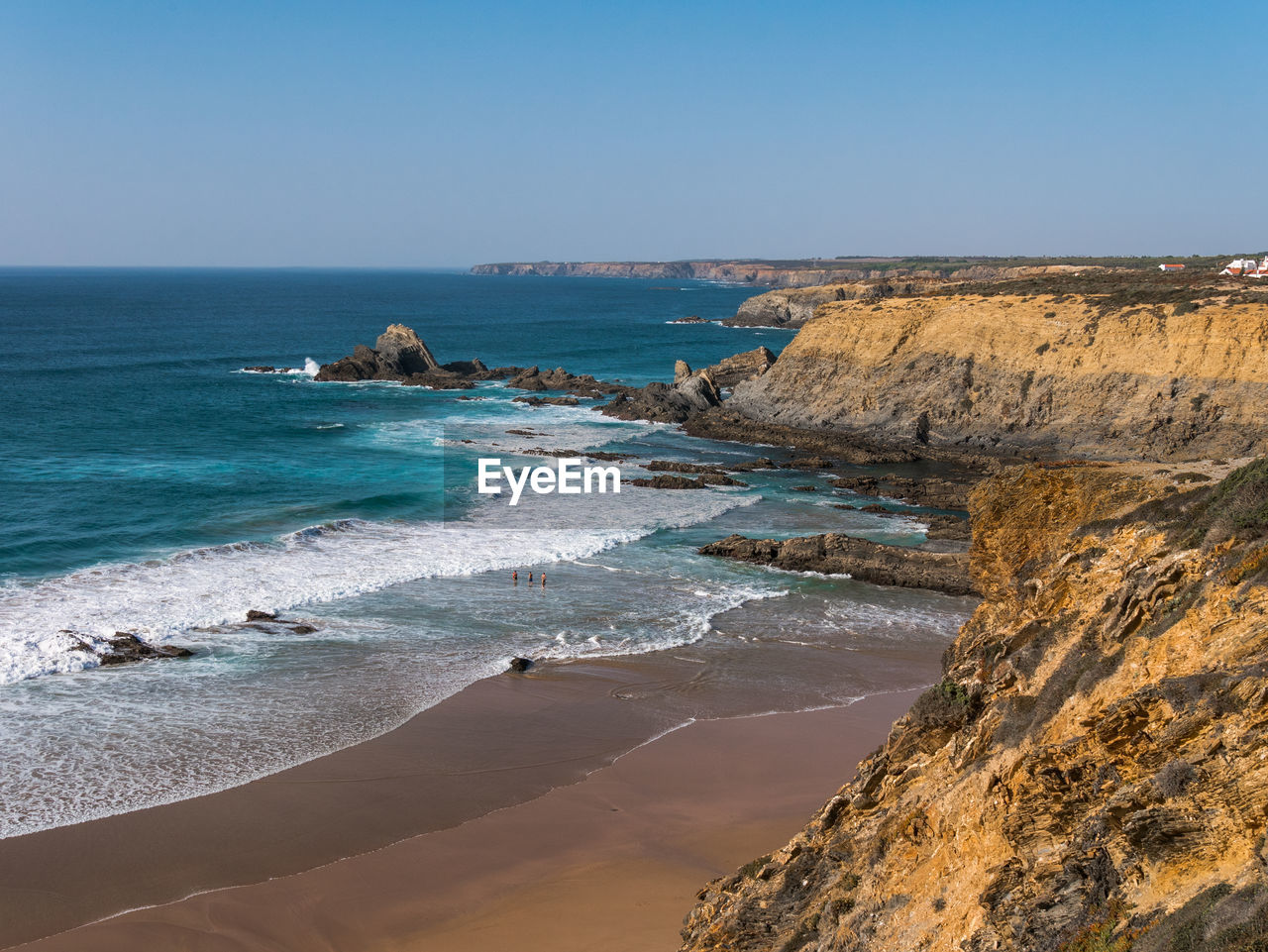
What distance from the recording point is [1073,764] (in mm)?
7516

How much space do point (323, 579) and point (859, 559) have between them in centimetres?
1405

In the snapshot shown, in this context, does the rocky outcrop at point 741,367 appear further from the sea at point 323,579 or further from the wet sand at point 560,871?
the wet sand at point 560,871

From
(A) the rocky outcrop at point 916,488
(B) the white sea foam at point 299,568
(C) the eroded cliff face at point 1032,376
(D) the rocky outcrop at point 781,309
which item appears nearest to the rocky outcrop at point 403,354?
(C) the eroded cliff face at point 1032,376

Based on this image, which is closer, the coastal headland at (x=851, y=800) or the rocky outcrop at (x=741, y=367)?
the coastal headland at (x=851, y=800)

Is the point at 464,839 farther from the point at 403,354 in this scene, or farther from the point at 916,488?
the point at 403,354

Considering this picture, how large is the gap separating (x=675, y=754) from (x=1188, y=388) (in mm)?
30916

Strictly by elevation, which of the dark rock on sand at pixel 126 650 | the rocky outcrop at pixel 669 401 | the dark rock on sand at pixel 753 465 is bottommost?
the dark rock on sand at pixel 126 650

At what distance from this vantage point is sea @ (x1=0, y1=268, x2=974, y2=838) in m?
17.0

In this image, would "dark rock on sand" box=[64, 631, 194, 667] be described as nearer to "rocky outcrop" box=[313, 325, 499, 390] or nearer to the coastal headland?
the coastal headland

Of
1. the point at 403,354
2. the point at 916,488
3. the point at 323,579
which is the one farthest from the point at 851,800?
the point at 403,354

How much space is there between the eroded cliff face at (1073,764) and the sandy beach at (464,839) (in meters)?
2.70

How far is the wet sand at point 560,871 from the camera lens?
455 inches

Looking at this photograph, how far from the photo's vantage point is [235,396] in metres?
56.6

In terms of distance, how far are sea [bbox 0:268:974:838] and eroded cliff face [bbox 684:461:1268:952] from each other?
29.9 feet
